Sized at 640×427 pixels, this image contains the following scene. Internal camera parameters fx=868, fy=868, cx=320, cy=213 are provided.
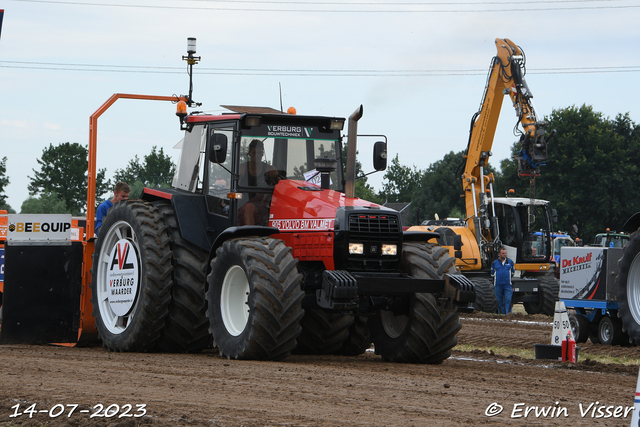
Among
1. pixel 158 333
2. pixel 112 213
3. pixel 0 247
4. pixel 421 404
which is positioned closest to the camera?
pixel 421 404

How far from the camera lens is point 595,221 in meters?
60.6

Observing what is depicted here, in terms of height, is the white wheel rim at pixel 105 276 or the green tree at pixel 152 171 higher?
the green tree at pixel 152 171

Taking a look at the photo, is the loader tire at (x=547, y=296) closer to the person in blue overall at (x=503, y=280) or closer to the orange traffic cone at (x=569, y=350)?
the person in blue overall at (x=503, y=280)

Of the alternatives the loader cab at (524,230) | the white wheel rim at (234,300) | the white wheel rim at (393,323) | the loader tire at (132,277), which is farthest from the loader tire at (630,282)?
the loader cab at (524,230)

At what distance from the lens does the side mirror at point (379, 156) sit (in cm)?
1041

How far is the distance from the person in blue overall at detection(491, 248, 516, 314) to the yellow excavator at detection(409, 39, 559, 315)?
61 centimetres

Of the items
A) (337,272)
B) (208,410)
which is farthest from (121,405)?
(337,272)

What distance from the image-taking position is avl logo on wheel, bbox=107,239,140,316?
10719 millimetres

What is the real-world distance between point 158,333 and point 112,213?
74.2 inches

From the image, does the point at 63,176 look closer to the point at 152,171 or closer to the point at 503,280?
the point at 152,171

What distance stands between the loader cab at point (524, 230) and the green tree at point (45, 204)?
5569 centimetres

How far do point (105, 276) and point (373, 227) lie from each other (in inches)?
157

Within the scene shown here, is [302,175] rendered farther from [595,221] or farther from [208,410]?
[595,221]

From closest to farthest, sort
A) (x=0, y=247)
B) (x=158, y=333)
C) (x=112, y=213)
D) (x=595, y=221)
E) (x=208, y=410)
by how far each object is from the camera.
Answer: (x=208, y=410) → (x=158, y=333) → (x=112, y=213) → (x=0, y=247) → (x=595, y=221)
